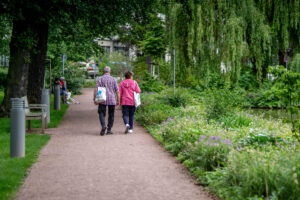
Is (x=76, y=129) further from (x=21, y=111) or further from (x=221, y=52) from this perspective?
(x=221, y=52)

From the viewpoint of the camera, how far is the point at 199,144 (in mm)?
6750

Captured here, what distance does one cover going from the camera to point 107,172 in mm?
6367

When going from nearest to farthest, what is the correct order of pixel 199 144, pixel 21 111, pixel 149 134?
pixel 199 144 < pixel 21 111 < pixel 149 134

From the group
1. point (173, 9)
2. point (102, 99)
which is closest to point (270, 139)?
point (102, 99)

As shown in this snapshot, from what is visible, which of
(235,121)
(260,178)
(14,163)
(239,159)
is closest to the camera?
(260,178)

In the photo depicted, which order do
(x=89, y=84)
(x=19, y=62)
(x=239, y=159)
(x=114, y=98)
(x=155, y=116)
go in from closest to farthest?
(x=239, y=159), (x=114, y=98), (x=155, y=116), (x=19, y=62), (x=89, y=84)

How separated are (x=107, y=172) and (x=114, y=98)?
15.5ft

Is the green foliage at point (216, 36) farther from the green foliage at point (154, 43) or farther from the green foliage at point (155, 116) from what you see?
the green foliage at point (154, 43)

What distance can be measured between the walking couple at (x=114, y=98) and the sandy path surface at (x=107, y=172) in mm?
862

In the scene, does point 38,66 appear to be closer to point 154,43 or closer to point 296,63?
point 154,43

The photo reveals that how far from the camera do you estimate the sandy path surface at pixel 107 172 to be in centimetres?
518

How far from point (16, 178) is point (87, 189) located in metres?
1.22

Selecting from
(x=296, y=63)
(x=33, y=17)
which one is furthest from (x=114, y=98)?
(x=296, y=63)

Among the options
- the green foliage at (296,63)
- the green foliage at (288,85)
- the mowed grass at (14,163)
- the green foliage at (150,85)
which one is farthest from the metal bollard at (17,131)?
the green foliage at (296,63)
